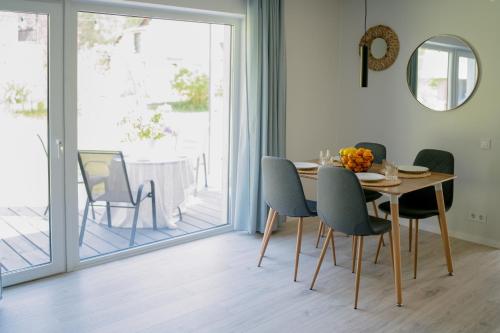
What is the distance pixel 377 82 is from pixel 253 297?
296cm

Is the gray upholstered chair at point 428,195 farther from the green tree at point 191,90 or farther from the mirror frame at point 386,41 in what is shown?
the green tree at point 191,90

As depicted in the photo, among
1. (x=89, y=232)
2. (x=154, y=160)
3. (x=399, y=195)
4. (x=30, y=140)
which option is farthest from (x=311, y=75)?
(x=30, y=140)

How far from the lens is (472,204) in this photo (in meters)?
4.89

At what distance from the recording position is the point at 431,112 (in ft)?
16.7

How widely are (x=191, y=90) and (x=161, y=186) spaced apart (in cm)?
91

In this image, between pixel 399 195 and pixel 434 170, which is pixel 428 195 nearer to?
pixel 434 170

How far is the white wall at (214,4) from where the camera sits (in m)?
4.28

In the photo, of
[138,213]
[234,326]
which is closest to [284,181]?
[234,326]

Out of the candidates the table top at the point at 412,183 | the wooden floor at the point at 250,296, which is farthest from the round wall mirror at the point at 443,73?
Answer: the wooden floor at the point at 250,296

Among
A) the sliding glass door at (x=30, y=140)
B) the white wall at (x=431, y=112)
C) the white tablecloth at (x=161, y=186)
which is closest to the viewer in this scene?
the sliding glass door at (x=30, y=140)

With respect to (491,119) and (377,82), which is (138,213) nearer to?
(377,82)

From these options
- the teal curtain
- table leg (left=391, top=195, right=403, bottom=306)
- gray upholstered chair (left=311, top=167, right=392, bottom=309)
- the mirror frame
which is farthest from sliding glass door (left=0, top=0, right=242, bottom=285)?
table leg (left=391, top=195, right=403, bottom=306)

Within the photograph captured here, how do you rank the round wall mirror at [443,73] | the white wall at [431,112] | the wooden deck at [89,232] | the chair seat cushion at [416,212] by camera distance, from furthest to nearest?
the round wall mirror at [443,73]
the white wall at [431,112]
the chair seat cushion at [416,212]
the wooden deck at [89,232]

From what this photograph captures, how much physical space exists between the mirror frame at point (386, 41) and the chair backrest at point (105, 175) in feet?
9.23
